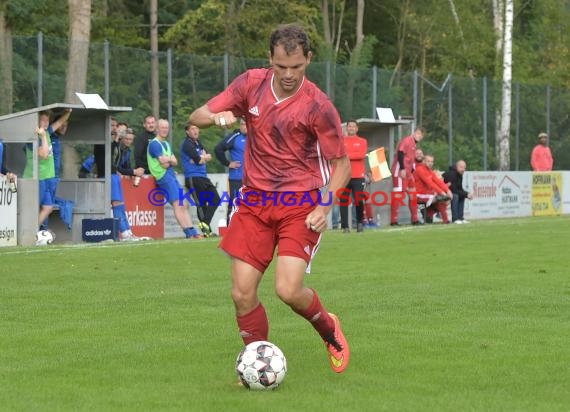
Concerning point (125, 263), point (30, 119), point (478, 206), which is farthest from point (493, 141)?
point (125, 263)

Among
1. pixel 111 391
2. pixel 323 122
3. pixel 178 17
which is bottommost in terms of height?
pixel 111 391

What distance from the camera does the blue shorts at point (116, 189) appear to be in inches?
880

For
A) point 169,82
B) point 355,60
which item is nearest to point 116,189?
point 169,82

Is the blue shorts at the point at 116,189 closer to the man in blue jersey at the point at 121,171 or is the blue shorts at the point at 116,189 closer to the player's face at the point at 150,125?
the man in blue jersey at the point at 121,171

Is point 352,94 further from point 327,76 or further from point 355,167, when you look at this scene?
point 355,167

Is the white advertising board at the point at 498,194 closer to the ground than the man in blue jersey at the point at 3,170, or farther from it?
closer to the ground

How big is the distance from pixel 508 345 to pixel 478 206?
2444cm

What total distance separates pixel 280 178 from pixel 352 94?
2453cm

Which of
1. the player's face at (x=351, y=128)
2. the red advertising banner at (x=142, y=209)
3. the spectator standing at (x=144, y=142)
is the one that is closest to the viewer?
the spectator standing at (x=144, y=142)

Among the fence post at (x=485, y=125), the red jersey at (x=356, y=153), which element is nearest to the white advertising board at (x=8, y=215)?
the red jersey at (x=356, y=153)

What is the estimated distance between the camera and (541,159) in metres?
36.8

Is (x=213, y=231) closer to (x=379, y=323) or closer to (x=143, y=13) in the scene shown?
(x=379, y=323)

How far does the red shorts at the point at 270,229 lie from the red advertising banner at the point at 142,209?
50.4 ft

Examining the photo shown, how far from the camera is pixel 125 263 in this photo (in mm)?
16391
